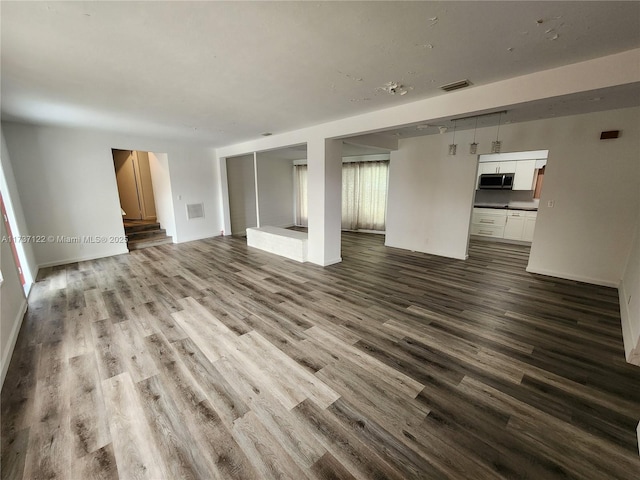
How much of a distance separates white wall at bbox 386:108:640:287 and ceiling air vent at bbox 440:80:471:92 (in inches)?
98.7

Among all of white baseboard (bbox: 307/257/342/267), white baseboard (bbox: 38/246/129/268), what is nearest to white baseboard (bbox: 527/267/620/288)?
white baseboard (bbox: 307/257/342/267)

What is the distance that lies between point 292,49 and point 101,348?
3188 mm

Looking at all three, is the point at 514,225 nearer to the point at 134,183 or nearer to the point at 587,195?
the point at 587,195

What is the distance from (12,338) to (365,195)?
7.43m

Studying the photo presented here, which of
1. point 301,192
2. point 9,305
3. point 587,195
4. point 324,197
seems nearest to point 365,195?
point 301,192

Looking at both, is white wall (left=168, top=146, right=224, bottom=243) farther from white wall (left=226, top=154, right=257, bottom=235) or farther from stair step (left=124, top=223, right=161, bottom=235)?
stair step (left=124, top=223, right=161, bottom=235)

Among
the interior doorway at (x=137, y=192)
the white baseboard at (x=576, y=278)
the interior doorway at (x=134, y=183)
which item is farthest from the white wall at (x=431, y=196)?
the interior doorway at (x=134, y=183)

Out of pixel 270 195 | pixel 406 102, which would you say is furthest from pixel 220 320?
pixel 270 195

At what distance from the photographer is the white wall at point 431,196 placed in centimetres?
495

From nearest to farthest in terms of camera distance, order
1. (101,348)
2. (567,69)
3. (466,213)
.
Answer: (567,69) → (101,348) → (466,213)

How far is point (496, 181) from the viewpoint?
6.48 m

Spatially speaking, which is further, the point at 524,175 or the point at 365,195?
the point at 365,195

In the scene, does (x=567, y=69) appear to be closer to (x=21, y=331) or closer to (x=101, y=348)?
(x=101, y=348)

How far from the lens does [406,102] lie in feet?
10.0
